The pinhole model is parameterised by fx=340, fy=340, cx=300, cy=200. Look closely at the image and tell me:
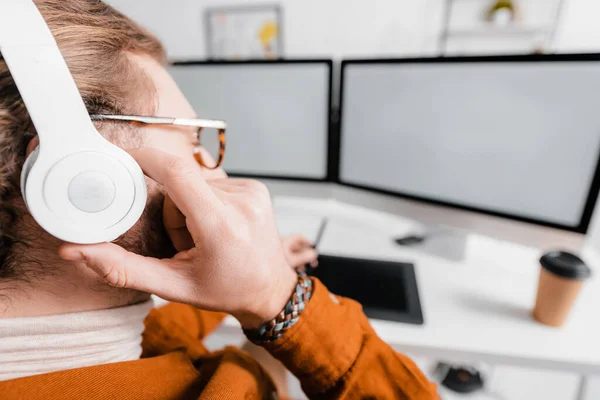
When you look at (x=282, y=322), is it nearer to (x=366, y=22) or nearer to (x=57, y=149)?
(x=57, y=149)

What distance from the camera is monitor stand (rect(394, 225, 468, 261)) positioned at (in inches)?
36.0

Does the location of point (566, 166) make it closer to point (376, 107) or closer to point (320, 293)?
point (376, 107)

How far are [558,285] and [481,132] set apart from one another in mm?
356

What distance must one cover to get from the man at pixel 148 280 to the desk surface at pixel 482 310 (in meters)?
0.19

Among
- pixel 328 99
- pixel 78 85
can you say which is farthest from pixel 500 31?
pixel 78 85

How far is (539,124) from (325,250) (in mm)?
567

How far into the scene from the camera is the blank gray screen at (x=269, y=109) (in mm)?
1001

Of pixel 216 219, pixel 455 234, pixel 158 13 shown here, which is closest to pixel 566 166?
pixel 455 234

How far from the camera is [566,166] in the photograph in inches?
27.1

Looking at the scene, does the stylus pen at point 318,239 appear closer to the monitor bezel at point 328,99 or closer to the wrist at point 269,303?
the monitor bezel at point 328,99

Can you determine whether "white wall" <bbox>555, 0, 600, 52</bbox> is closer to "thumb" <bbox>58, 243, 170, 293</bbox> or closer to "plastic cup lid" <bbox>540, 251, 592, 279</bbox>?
"plastic cup lid" <bbox>540, 251, 592, 279</bbox>

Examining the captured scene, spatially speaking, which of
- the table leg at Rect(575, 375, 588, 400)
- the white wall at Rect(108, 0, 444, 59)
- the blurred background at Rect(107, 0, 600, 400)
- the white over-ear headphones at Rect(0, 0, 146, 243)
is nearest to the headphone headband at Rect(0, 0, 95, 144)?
the white over-ear headphones at Rect(0, 0, 146, 243)

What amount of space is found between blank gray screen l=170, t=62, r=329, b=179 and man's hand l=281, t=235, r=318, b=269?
1.07 feet

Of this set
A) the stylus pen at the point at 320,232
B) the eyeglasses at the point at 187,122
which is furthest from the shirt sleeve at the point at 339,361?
the stylus pen at the point at 320,232
